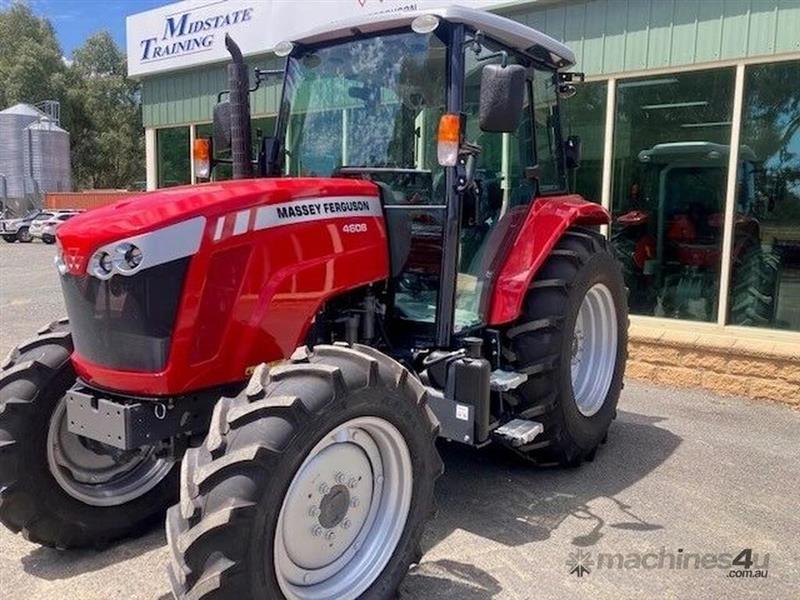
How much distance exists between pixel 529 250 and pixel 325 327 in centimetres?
135

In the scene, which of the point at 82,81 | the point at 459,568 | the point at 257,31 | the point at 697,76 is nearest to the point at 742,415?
the point at 697,76

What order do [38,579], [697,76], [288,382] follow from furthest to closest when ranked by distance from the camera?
[697,76] < [38,579] < [288,382]

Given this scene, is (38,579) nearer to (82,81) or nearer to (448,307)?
(448,307)

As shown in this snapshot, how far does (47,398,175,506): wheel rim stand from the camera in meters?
3.30

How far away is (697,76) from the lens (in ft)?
21.0

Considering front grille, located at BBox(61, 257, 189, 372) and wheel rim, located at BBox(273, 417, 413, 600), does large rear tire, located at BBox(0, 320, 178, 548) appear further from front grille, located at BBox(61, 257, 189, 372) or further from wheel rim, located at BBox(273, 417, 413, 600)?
wheel rim, located at BBox(273, 417, 413, 600)

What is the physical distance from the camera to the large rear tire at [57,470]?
3.15 meters

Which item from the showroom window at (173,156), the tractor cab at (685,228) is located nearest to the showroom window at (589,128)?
the tractor cab at (685,228)

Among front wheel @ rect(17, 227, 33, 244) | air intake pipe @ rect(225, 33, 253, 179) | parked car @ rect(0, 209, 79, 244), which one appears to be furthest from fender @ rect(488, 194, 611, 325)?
front wheel @ rect(17, 227, 33, 244)

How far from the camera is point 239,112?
376cm

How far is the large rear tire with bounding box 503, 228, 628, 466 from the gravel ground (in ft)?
0.84

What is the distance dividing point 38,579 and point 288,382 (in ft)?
5.05

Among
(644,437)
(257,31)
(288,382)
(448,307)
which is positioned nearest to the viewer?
(288,382)

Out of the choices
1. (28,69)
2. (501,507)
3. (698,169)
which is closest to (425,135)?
(501,507)
